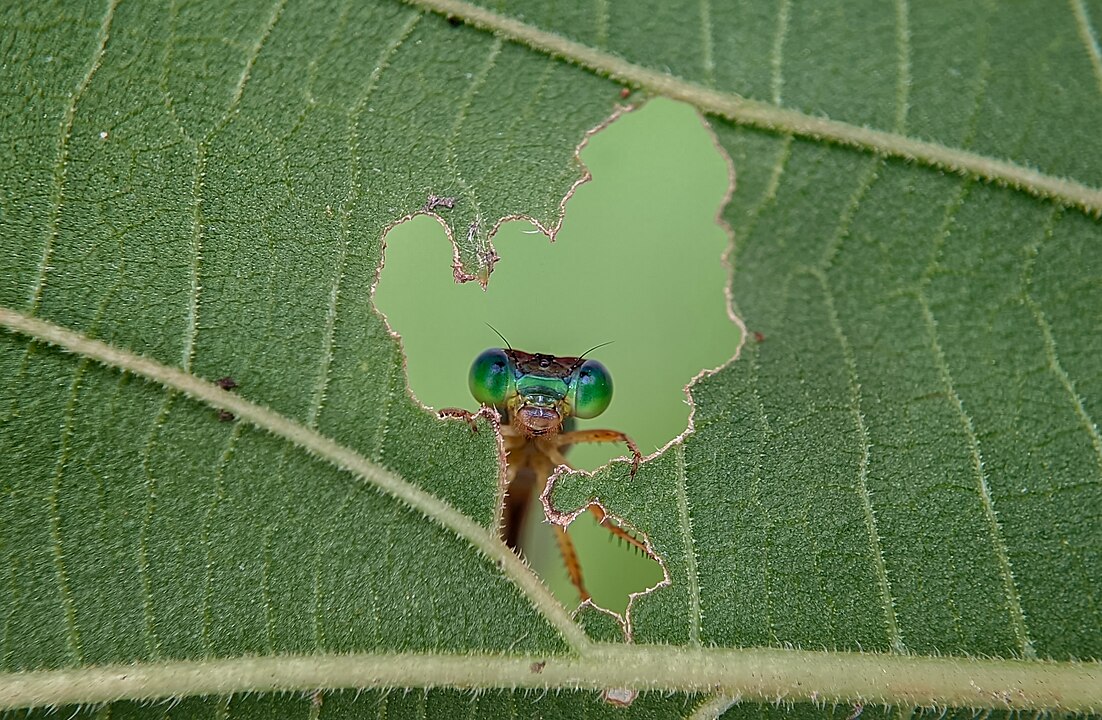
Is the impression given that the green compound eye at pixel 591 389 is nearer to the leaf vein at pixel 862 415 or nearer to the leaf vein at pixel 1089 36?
the leaf vein at pixel 862 415

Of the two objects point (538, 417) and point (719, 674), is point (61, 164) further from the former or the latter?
point (719, 674)

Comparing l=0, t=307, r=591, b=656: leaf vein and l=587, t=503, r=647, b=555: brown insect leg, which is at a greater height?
l=0, t=307, r=591, b=656: leaf vein

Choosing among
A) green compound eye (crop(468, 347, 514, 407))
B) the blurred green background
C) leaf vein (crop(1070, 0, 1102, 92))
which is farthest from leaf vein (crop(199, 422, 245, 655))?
leaf vein (crop(1070, 0, 1102, 92))

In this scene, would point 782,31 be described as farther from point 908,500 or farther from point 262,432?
point 262,432

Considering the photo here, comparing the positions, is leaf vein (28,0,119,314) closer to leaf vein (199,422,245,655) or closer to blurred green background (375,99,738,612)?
leaf vein (199,422,245,655)

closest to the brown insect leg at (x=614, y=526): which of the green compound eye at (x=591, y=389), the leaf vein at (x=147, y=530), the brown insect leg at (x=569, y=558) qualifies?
the brown insect leg at (x=569, y=558)

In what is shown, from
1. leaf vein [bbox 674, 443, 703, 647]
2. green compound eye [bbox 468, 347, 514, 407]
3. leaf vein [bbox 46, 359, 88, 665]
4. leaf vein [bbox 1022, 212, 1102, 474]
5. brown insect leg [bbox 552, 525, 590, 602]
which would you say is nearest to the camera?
leaf vein [bbox 46, 359, 88, 665]
